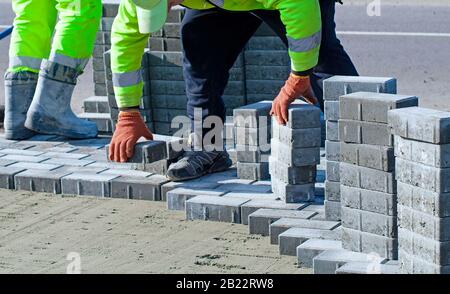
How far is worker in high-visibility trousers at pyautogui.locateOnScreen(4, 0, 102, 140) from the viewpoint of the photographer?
30.1 feet

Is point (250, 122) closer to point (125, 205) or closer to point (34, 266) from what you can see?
point (125, 205)

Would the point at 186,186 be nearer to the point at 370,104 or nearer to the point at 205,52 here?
the point at 205,52

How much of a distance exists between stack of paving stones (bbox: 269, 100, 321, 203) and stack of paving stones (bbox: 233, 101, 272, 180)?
27 cm

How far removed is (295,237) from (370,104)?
0.83 metres

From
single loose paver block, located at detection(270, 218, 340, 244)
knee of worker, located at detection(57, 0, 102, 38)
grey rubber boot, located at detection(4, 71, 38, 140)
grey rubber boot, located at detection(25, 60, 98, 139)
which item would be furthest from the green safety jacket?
grey rubber boot, located at detection(4, 71, 38, 140)

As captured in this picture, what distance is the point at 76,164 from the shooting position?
8719mm

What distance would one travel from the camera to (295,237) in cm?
681

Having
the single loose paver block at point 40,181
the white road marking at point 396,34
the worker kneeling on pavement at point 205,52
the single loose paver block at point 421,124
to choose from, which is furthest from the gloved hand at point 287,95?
the white road marking at point 396,34

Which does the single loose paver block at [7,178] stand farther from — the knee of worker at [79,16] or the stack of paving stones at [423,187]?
the stack of paving stones at [423,187]

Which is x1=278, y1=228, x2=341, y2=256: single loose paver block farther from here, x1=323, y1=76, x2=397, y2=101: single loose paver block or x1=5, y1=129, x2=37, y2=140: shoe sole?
x1=5, y1=129, x2=37, y2=140: shoe sole

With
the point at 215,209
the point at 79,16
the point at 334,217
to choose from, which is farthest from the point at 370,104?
the point at 79,16

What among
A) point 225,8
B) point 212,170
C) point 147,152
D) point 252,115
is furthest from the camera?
point 212,170

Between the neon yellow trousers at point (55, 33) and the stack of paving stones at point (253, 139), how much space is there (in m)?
1.67

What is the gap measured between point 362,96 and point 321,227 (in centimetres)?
86
